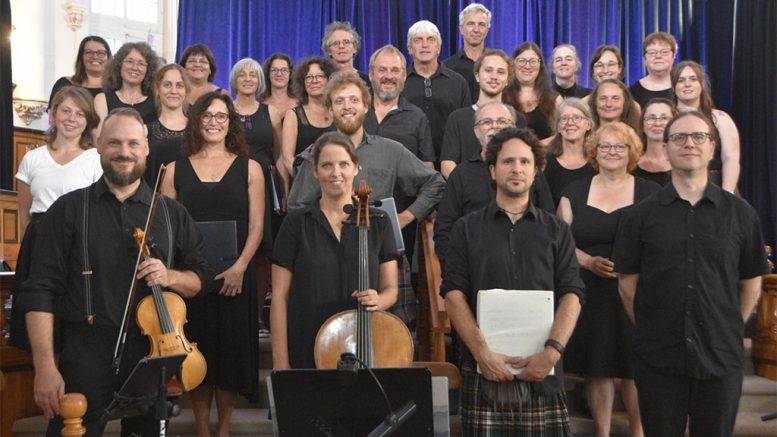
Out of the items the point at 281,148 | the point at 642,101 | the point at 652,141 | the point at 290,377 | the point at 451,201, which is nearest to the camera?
A: the point at 290,377

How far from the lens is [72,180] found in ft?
14.9

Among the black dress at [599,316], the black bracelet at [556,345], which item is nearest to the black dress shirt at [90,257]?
the black bracelet at [556,345]

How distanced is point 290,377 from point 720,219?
1.75m

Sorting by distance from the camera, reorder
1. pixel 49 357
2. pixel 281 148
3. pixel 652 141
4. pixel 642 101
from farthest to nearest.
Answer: pixel 642 101 → pixel 281 148 → pixel 652 141 → pixel 49 357

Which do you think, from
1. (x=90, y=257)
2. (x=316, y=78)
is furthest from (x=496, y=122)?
(x=90, y=257)

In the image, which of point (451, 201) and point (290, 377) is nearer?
point (290, 377)

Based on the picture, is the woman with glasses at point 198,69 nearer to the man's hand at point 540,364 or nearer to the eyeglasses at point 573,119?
the eyeglasses at point 573,119

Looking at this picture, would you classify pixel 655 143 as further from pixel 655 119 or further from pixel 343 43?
pixel 343 43

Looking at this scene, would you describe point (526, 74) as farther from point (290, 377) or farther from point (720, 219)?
point (290, 377)

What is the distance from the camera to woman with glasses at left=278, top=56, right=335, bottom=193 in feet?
17.6

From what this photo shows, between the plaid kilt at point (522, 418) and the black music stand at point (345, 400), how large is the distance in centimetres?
77

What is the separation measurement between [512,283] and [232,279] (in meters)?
1.40

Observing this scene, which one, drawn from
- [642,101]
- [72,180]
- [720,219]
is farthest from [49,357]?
[642,101]

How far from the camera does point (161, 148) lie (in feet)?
16.1
